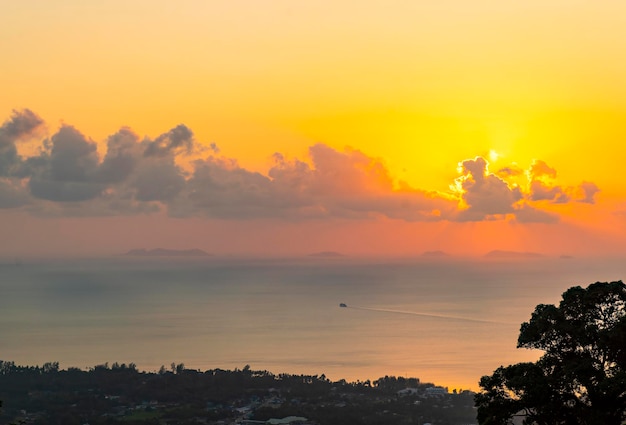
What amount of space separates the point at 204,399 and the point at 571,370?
46.5 meters

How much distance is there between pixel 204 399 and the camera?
6106cm

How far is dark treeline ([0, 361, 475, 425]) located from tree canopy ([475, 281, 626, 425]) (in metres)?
33.6

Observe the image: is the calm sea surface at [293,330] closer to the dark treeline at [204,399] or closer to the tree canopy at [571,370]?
the dark treeline at [204,399]

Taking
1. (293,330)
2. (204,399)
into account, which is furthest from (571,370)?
(293,330)

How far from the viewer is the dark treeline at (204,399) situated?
54188 millimetres

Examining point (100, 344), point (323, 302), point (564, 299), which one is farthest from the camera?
point (323, 302)

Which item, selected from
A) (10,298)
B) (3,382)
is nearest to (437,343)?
(3,382)

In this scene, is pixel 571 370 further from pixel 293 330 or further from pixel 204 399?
pixel 293 330

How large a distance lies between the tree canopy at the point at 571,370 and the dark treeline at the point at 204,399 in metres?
33.6

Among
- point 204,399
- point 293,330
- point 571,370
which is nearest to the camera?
point 571,370

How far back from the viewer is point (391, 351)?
94000 millimetres

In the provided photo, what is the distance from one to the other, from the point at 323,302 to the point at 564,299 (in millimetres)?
145407

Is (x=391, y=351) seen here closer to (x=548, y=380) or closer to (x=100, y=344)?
(x=100, y=344)

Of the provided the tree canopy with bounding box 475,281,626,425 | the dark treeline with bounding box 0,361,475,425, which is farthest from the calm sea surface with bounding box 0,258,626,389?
the tree canopy with bounding box 475,281,626,425
